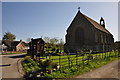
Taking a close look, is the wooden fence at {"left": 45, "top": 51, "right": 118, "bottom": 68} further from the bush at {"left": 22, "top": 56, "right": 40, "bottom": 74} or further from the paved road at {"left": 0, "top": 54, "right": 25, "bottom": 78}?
the paved road at {"left": 0, "top": 54, "right": 25, "bottom": 78}

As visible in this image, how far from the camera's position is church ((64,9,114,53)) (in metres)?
32.8

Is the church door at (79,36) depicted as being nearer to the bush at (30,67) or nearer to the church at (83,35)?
the church at (83,35)

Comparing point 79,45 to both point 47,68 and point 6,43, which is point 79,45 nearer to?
point 47,68

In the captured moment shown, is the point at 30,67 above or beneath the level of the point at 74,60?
above

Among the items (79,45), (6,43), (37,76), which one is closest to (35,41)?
(37,76)

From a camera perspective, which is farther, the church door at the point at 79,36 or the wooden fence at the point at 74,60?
the church door at the point at 79,36

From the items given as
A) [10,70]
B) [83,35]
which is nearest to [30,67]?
[10,70]

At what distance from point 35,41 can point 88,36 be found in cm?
2190

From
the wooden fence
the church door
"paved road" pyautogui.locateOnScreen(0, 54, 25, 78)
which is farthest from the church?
"paved road" pyautogui.locateOnScreen(0, 54, 25, 78)

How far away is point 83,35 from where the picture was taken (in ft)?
118

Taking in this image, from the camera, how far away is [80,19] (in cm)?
3591

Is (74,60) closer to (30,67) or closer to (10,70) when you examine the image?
(30,67)

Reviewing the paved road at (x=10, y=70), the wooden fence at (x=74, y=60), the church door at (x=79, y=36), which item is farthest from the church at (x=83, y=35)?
the paved road at (x=10, y=70)

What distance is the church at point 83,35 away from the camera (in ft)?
108
